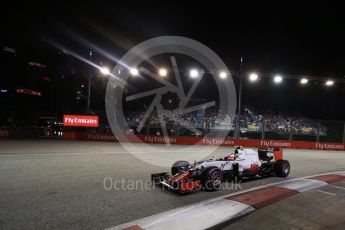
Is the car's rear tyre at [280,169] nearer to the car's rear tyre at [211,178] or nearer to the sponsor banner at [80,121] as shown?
the car's rear tyre at [211,178]

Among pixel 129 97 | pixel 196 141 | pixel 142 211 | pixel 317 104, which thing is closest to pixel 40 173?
pixel 142 211

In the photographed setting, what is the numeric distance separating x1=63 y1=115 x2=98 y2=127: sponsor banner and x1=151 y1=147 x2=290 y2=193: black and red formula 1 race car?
16907 millimetres

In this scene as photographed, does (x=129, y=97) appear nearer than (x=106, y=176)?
No

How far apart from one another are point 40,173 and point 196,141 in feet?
49.5

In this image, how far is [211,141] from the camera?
2239 cm

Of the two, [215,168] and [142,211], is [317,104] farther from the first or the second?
[142,211]

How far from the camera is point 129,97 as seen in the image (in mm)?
33906

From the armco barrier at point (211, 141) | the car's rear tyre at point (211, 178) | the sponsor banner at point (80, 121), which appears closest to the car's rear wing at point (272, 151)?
Result: the car's rear tyre at point (211, 178)

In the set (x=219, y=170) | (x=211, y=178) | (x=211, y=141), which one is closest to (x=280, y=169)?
(x=219, y=170)

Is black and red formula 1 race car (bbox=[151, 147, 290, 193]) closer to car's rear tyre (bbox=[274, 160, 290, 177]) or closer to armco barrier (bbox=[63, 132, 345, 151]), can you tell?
car's rear tyre (bbox=[274, 160, 290, 177])

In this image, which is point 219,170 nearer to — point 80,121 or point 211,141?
point 211,141

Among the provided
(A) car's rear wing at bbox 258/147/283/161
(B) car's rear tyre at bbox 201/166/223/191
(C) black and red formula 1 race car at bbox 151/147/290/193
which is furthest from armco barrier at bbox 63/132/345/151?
(B) car's rear tyre at bbox 201/166/223/191

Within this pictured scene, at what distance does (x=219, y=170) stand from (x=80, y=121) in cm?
1825

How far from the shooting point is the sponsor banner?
75.4ft
